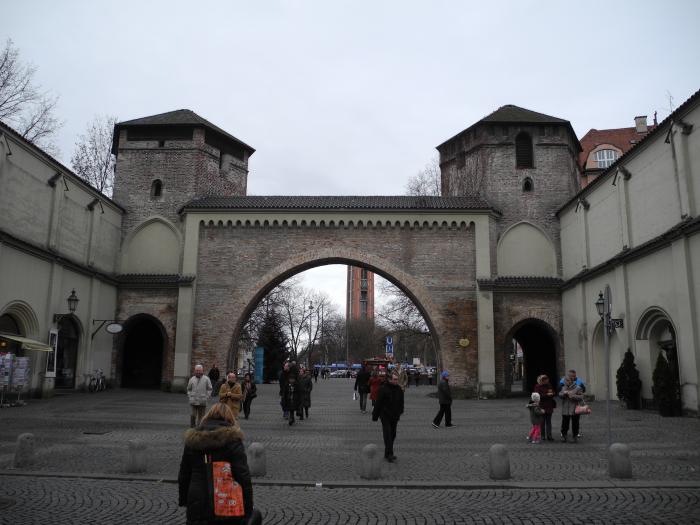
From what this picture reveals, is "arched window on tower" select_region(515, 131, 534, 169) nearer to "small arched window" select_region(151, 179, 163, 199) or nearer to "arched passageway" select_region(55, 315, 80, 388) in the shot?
"small arched window" select_region(151, 179, 163, 199)

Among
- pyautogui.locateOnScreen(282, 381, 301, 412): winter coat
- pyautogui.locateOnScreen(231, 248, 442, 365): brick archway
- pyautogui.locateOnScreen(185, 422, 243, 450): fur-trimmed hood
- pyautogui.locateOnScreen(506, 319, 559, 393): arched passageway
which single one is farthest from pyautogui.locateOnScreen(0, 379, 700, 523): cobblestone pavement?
pyautogui.locateOnScreen(506, 319, 559, 393): arched passageway

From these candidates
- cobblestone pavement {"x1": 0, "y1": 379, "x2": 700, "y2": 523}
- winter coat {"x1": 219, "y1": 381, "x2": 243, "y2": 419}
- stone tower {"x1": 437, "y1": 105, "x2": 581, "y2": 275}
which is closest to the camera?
cobblestone pavement {"x1": 0, "y1": 379, "x2": 700, "y2": 523}

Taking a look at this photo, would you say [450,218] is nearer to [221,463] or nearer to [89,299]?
[89,299]

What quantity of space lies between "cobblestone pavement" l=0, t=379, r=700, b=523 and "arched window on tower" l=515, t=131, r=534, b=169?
1597 centimetres

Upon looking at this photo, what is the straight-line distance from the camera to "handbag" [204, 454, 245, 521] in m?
4.39

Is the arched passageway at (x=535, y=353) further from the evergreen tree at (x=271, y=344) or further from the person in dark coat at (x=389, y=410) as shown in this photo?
the evergreen tree at (x=271, y=344)

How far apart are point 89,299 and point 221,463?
955 inches

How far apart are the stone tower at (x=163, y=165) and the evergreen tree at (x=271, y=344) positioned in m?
19.5

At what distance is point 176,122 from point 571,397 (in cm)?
2495

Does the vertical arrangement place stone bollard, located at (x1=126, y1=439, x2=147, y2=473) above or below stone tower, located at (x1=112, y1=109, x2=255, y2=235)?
below

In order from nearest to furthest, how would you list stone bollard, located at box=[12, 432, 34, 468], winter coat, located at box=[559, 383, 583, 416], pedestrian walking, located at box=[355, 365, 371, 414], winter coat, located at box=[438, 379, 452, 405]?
1. stone bollard, located at box=[12, 432, 34, 468]
2. winter coat, located at box=[559, 383, 583, 416]
3. winter coat, located at box=[438, 379, 452, 405]
4. pedestrian walking, located at box=[355, 365, 371, 414]

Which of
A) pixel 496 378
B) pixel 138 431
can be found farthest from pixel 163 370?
pixel 496 378

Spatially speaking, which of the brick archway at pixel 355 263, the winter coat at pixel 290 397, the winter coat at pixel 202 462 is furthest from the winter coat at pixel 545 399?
the brick archway at pixel 355 263

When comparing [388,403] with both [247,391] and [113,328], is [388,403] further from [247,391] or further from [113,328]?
[113,328]
